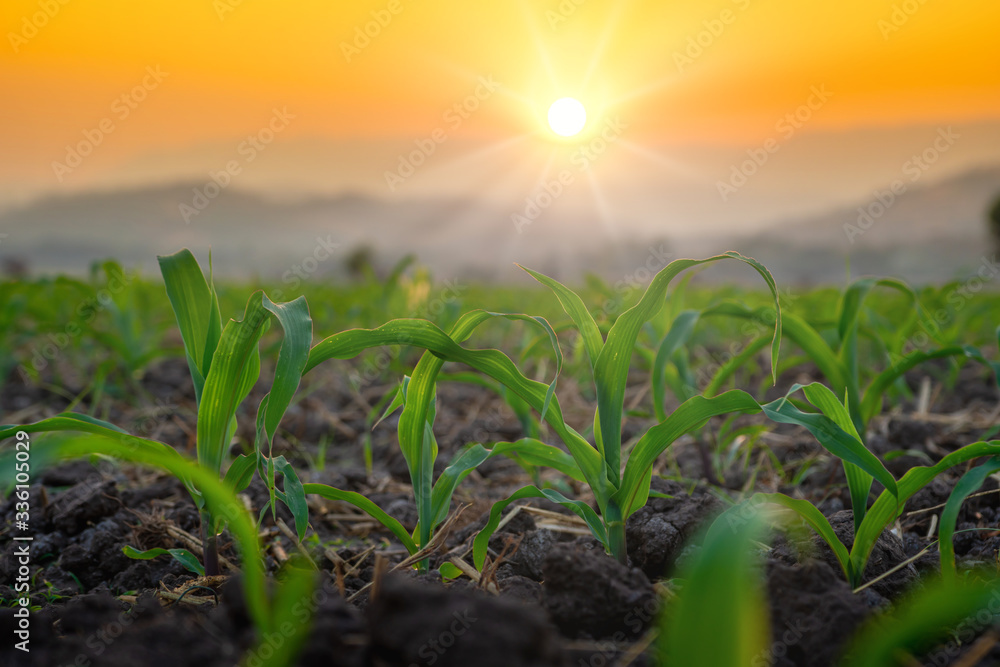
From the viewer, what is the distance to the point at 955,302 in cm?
358

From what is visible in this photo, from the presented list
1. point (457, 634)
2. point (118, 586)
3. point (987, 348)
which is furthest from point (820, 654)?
point (987, 348)

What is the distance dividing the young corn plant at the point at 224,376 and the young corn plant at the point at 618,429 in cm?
42

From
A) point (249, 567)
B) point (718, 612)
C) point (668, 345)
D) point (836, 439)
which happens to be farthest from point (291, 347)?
point (668, 345)

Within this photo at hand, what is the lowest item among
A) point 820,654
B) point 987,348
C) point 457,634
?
point 820,654

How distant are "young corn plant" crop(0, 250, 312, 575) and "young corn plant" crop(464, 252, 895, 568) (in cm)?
42

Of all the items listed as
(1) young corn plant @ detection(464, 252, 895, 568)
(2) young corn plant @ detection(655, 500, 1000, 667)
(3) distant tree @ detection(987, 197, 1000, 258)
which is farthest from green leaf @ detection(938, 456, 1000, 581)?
(3) distant tree @ detection(987, 197, 1000, 258)

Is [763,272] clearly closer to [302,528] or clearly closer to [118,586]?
[302,528]

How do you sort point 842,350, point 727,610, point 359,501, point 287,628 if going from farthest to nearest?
1. point 842,350
2. point 359,501
3. point 287,628
4. point 727,610

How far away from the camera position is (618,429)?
4.46 ft

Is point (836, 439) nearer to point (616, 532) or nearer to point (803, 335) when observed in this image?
point (616, 532)

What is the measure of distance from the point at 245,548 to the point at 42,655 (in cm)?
35

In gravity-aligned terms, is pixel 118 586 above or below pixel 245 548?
below

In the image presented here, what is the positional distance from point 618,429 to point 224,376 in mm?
813

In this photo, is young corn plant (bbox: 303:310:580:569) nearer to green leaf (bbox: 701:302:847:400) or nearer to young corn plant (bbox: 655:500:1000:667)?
young corn plant (bbox: 655:500:1000:667)
